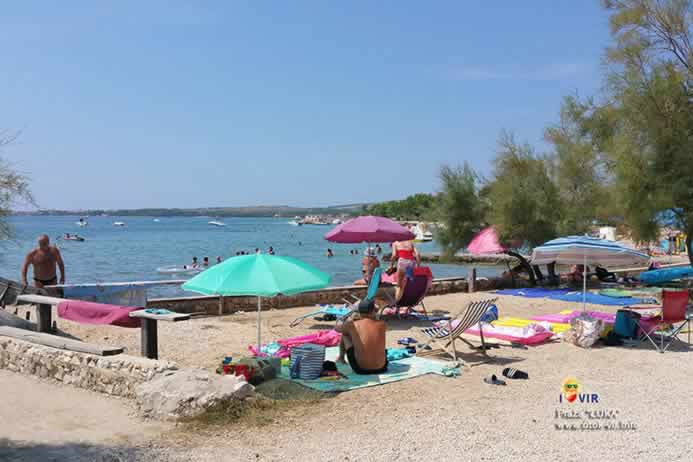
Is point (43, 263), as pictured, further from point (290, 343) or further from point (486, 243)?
point (486, 243)

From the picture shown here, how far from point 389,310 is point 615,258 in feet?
14.1

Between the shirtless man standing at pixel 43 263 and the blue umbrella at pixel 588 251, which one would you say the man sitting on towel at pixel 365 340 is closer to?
the blue umbrella at pixel 588 251

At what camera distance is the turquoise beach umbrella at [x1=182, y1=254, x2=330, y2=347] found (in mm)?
6801

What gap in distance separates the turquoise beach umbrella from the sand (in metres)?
1.32

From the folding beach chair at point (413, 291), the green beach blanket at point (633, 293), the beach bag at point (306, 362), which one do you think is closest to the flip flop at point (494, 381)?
the beach bag at point (306, 362)

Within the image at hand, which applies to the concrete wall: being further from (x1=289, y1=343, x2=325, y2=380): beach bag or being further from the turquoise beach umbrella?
(x1=289, y1=343, x2=325, y2=380): beach bag

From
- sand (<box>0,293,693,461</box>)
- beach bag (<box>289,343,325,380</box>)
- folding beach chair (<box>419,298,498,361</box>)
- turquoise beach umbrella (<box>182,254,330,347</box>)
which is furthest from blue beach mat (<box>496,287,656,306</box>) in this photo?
beach bag (<box>289,343,325,380</box>)

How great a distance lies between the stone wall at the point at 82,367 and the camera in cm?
645

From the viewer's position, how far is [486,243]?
1905 cm

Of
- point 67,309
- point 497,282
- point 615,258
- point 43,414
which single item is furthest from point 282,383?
point 497,282

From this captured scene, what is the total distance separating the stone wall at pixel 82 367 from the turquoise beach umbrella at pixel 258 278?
0.96 metres

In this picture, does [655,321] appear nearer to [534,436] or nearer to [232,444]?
[534,436]

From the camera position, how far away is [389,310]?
1192 cm

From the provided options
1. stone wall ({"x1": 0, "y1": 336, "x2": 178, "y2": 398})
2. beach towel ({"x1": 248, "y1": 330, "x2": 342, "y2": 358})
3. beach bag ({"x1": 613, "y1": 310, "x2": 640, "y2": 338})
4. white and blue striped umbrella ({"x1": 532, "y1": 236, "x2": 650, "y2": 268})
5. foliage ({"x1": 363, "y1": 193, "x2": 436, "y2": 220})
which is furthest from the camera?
foliage ({"x1": 363, "y1": 193, "x2": 436, "y2": 220})
